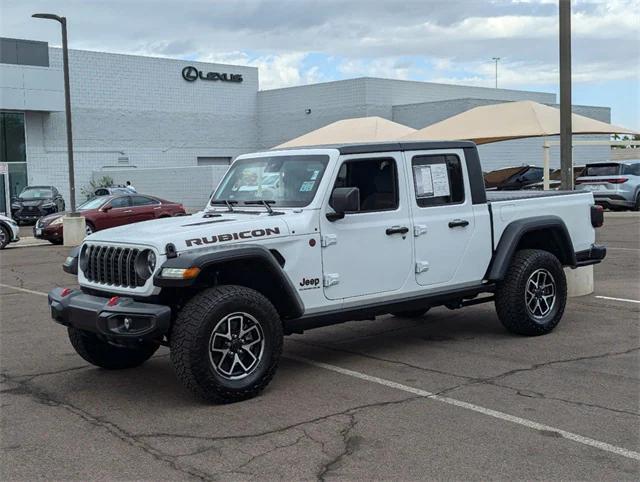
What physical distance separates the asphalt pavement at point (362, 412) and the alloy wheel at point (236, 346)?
0.27 meters

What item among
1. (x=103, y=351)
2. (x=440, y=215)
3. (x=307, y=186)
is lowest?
(x=103, y=351)

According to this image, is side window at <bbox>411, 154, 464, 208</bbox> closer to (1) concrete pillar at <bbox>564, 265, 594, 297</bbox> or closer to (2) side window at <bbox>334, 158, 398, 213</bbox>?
(2) side window at <bbox>334, 158, 398, 213</bbox>

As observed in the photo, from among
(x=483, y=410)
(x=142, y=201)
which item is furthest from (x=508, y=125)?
(x=483, y=410)

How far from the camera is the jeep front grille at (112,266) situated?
5914 mm

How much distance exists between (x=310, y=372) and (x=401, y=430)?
172cm

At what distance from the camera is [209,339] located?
5590 mm

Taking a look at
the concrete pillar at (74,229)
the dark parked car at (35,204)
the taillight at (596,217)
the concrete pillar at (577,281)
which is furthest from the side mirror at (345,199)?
the dark parked car at (35,204)

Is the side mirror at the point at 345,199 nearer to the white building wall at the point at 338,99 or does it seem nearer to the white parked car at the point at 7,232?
the white parked car at the point at 7,232

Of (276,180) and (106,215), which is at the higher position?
(276,180)

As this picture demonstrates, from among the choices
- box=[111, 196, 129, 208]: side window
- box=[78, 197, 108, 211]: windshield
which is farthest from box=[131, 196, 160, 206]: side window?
box=[78, 197, 108, 211]: windshield

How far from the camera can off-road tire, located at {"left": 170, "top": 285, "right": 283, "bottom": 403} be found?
5.53 metres

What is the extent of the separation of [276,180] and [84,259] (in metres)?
1.75

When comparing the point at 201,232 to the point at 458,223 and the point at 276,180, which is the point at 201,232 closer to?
the point at 276,180

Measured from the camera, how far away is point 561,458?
4543 millimetres
